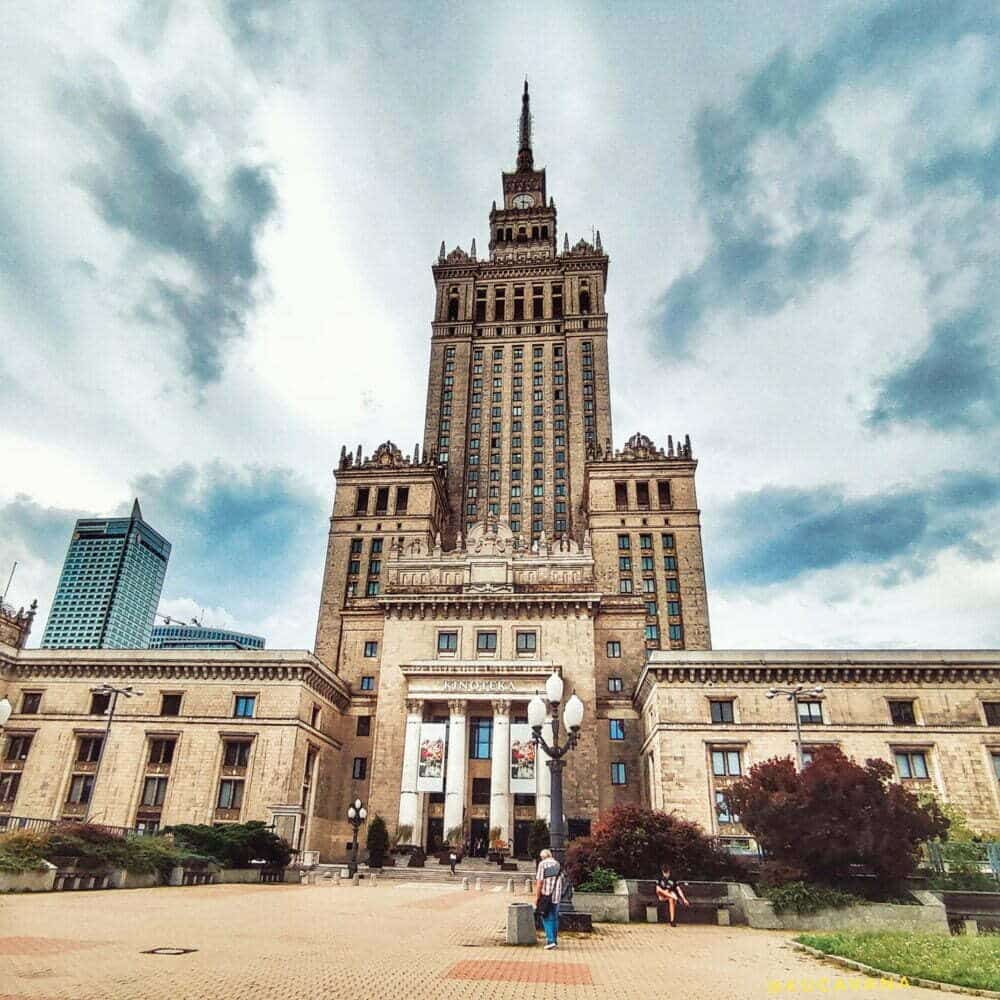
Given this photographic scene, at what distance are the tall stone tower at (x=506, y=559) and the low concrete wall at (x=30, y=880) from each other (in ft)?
93.3

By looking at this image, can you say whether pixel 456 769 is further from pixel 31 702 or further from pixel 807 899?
pixel 807 899

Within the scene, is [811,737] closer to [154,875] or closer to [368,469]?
[154,875]

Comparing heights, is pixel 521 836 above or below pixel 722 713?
below

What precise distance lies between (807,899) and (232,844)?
78.3 feet

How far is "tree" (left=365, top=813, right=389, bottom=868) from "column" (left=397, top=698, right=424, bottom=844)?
4.35 m

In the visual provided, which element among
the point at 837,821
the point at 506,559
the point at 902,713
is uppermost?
the point at 506,559

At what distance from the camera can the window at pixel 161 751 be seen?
47.5 meters

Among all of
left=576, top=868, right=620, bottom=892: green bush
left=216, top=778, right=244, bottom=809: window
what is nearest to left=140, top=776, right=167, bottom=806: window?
left=216, top=778, right=244, bottom=809: window

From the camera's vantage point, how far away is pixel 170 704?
49156mm

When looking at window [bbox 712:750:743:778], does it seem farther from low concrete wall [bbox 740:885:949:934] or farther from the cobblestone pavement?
the cobblestone pavement

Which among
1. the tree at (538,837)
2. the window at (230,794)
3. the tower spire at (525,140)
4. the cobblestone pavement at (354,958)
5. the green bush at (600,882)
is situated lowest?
the cobblestone pavement at (354,958)

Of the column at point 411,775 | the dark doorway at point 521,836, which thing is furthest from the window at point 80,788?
the dark doorway at point 521,836

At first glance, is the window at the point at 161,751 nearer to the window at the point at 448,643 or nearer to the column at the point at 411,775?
the column at the point at 411,775

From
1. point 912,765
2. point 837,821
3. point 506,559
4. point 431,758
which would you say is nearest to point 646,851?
point 837,821
